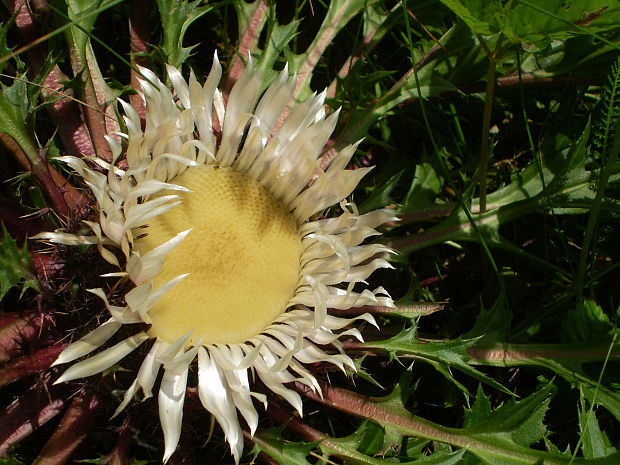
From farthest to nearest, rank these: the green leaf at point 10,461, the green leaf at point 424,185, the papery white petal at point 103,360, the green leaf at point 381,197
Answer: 1. the green leaf at point 424,185
2. the green leaf at point 381,197
3. the green leaf at point 10,461
4. the papery white petal at point 103,360

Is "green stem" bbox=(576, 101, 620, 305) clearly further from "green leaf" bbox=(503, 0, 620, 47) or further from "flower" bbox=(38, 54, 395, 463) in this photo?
"flower" bbox=(38, 54, 395, 463)

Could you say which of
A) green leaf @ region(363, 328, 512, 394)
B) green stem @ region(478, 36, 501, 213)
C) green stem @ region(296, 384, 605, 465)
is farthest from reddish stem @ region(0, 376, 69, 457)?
green stem @ region(478, 36, 501, 213)

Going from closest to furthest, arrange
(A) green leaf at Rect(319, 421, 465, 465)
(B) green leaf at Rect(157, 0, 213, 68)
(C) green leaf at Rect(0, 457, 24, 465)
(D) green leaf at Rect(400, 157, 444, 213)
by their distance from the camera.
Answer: (C) green leaf at Rect(0, 457, 24, 465)
(A) green leaf at Rect(319, 421, 465, 465)
(B) green leaf at Rect(157, 0, 213, 68)
(D) green leaf at Rect(400, 157, 444, 213)

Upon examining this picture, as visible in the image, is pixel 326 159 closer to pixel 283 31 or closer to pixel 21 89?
pixel 283 31

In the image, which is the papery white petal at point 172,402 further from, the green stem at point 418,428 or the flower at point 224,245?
the green stem at point 418,428

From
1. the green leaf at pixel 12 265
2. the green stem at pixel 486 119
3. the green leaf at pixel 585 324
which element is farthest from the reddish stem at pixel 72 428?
the green leaf at pixel 585 324

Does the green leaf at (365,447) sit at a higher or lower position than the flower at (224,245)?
lower
